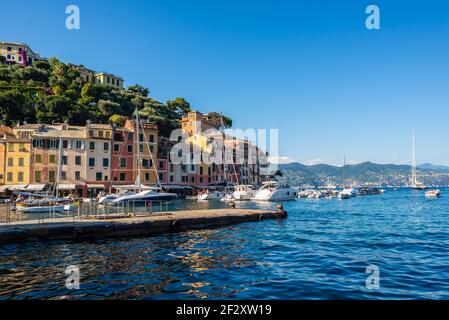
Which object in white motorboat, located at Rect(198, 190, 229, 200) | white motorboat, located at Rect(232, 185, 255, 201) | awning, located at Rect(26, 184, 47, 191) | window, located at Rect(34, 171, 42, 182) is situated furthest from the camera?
white motorboat, located at Rect(232, 185, 255, 201)

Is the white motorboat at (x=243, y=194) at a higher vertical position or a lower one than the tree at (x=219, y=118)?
lower

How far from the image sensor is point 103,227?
24859 millimetres

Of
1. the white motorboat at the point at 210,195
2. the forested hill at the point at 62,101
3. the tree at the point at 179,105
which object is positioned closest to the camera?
the white motorboat at the point at 210,195

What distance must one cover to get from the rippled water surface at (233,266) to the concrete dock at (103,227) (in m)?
1.27

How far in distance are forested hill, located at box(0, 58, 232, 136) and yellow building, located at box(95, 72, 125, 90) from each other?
12372 mm

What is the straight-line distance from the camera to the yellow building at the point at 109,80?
130125 millimetres

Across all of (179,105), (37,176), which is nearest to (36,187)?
(37,176)

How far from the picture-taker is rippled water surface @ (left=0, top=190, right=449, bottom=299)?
42.2 ft

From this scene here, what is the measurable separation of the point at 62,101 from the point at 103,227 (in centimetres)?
6678

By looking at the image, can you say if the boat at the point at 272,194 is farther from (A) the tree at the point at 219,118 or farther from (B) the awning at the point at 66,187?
(A) the tree at the point at 219,118

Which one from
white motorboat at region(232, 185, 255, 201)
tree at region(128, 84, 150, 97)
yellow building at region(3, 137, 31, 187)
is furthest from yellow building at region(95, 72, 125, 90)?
white motorboat at region(232, 185, 255, 201)

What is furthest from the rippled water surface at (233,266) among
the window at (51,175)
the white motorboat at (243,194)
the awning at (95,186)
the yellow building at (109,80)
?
the yellow building at (109,80)

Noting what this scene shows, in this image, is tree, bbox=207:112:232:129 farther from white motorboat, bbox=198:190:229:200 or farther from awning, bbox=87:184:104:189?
awning, bbox=87:184:104:189
